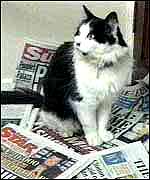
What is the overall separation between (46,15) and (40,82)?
206 mm

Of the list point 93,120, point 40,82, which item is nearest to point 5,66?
point 40,82

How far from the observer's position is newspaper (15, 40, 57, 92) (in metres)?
1.23

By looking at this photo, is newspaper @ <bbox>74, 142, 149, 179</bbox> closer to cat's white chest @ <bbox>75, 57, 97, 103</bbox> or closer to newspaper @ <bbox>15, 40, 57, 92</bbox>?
cat's white chest @ <bbox>75, 57, 97, 103</bbox>

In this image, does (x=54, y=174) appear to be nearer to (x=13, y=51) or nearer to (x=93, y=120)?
(x=93, y=120)

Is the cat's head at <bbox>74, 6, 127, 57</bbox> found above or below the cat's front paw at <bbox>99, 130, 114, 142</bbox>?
above

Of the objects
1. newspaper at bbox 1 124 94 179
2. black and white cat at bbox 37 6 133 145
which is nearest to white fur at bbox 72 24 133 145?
black and white cat at bbox 37 6 133 145

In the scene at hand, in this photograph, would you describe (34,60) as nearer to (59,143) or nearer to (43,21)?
(43,21)

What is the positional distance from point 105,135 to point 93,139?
5cm

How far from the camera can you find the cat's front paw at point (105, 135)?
1.13m

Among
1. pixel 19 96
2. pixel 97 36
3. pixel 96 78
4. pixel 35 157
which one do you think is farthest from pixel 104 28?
pixel 35 157

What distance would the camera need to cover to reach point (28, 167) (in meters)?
0.98

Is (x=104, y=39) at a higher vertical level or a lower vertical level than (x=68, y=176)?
higher

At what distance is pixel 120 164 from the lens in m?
0.99

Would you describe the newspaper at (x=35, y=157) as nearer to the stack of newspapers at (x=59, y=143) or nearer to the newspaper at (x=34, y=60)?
the stack of newspapers at (x=59, y=143)
